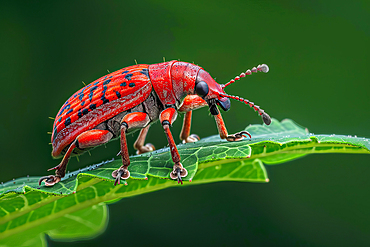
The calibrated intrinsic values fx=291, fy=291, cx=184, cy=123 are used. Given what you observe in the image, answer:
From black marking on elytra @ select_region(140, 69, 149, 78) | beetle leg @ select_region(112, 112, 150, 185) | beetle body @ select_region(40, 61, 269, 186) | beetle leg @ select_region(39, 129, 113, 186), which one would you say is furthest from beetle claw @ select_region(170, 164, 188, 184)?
black marking on elytra @ select_region(140, 69, 149, 78)

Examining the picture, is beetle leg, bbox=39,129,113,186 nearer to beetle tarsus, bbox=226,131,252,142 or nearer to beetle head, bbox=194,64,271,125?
beetle head, bbox=194,64,271,125

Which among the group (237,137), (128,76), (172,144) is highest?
(128,76)

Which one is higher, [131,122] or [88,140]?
[131,122]

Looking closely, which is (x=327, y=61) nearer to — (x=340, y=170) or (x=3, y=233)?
(x=340, y=170)

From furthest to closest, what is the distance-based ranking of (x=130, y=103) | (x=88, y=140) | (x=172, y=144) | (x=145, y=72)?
(x=145, y=72) → (x=130, y=103) → (x=88, y=140) → (x=172, y=144)

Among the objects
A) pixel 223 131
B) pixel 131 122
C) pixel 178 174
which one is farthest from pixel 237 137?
pixel 178 174

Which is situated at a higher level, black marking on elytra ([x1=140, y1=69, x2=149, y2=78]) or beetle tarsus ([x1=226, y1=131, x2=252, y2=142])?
black marking on elytra ([x1=140, y1=69, x2=149, y2=78])

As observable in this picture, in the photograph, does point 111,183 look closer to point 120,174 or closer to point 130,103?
point 120,174
